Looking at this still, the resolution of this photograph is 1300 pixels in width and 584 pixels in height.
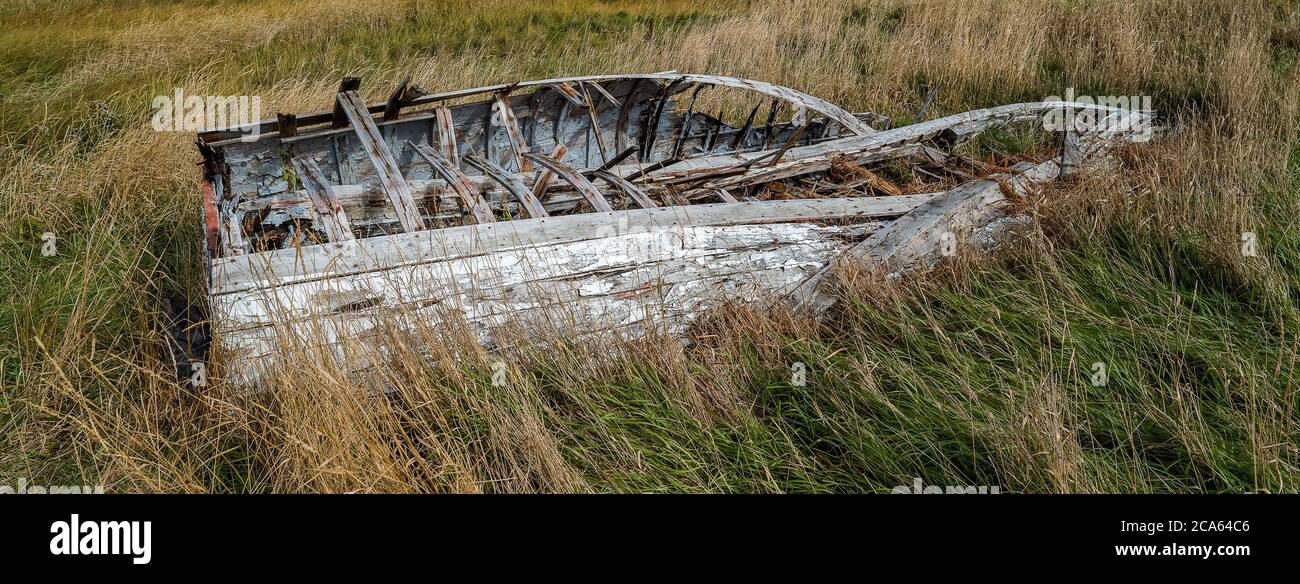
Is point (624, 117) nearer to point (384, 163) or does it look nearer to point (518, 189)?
point (518, 189)

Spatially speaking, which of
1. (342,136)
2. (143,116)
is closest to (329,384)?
(342,136)

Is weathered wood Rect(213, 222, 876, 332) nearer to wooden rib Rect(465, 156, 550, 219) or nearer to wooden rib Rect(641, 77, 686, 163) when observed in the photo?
wooden rib Rect(465, 156, 550, 219)

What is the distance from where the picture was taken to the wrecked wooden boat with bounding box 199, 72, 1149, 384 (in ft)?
9.80

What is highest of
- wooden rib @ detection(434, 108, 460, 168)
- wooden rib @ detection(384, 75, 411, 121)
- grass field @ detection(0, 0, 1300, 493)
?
wooden rib @ detection(384, 75, 411, 121)

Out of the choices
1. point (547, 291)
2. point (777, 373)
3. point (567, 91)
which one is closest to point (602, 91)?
point (567, 91)

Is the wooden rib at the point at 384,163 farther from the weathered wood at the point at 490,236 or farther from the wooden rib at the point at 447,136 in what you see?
the wooden rib at the point at 447,136

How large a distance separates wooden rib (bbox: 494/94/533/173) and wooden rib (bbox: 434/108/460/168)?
0.33 m

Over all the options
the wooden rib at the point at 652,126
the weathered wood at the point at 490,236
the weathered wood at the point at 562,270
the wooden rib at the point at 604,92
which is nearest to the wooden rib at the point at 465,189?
the weathered wood at the point at 490,236

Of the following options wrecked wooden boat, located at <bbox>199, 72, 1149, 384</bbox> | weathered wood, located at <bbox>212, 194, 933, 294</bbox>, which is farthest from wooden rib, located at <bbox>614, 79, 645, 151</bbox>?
weathered wood, located at <bbox>212, 194, 933, 294</bbox>

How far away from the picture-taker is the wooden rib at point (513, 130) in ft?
16.4

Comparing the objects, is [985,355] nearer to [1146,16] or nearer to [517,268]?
[517,268]

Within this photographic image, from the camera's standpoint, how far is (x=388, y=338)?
9.61 feet

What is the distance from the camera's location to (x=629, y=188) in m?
4.17

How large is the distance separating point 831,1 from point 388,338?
9.50 m
